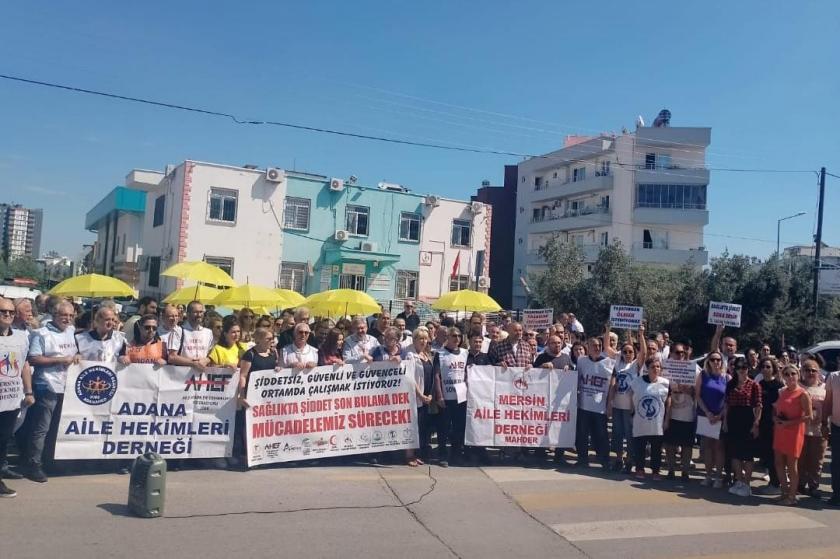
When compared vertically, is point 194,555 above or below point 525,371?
below

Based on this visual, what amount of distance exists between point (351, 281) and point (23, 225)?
624ft

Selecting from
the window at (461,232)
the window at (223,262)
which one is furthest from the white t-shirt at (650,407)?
the window at (461,232)

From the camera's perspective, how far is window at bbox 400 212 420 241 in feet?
115

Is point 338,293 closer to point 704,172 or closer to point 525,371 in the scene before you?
point 525,371

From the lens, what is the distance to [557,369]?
962 centimetres

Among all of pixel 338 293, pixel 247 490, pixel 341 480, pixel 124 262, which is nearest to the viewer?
pixel 247 490

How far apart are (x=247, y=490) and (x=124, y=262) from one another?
3608 cm

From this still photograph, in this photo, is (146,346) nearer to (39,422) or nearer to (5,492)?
(39,422)

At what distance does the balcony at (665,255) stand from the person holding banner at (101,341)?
4325 cm

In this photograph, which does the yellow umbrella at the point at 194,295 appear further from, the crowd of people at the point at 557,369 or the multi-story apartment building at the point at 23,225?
A: the multi-story apartment building at the point at 23,225

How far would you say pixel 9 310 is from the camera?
6.44m

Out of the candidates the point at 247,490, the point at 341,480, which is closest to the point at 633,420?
the point at 341,480

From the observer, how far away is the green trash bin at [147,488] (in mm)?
6074

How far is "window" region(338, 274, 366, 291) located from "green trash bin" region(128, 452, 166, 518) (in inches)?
1069
